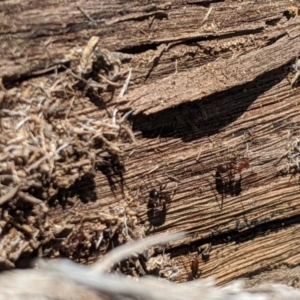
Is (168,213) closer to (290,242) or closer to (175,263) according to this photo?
(175,263)

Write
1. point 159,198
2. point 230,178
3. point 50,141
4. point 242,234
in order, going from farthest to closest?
point 242,234 → point 230,178 → point 159,198 → point 50,141

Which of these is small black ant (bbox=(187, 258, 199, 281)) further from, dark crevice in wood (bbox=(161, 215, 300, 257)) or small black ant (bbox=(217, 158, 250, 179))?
small black ant (bbox=(217, 158, 250, 179))

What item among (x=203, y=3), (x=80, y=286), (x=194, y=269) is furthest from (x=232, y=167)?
(x=80, y=286)

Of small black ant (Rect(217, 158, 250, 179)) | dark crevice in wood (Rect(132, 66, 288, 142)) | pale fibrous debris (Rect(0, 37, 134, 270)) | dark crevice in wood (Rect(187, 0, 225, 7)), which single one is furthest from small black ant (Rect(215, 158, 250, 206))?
dark crevice in wood (Rect(187, 0, 225, 7))

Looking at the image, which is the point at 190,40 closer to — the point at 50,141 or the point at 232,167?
the point at 232,167

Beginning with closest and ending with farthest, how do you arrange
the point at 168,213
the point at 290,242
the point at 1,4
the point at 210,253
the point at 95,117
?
the point at 1,4, the point at 95,117, the point at 168,213, the point at 210,253, the point at 290,242

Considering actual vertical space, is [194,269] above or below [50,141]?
below

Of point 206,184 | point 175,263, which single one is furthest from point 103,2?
point 175,263

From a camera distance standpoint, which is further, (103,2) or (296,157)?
(296,157)
